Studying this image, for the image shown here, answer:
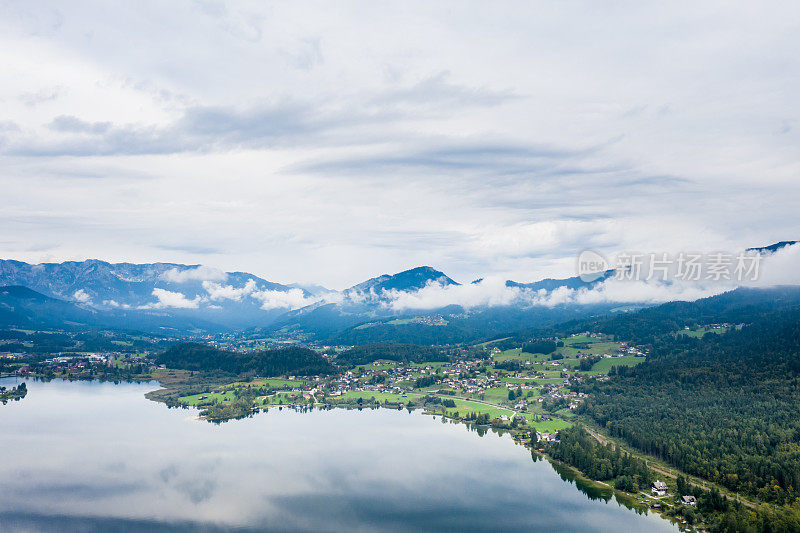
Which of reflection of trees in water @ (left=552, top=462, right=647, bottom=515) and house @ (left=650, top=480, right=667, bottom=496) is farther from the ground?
house @ (left=650, top=480, right=667, bottom=496)

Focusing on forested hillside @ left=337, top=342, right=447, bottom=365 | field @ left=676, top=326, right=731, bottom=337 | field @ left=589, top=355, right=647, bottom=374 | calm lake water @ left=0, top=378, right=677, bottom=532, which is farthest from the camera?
forested hillside @ left=337, top=342, right=447, bottom=365

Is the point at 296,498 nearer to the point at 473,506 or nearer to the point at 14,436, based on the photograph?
the point at 473,506

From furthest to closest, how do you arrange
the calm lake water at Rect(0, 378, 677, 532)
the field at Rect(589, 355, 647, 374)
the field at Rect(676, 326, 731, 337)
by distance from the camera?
1. the field at Rect(676, 326, 731, 337)
2. the field at Rect(589, 355, 647, 374)
3. the calm lake water at Rect(0, 378, 677, 532)

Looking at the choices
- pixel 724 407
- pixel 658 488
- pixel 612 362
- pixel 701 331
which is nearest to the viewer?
pixel 658 488

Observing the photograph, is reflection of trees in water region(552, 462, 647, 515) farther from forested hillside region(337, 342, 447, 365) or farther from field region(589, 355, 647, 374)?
forested hillside region(337, 342, 447, 365)

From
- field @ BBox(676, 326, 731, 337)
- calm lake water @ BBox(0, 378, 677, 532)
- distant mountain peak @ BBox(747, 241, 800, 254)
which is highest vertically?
distant mountain peak @ BBox(747, 241, 800, 254)

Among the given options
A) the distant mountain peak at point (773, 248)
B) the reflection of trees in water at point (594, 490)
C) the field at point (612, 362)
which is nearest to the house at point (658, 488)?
the reflection of trees in water at point (594, 490)

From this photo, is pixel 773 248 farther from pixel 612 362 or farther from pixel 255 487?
pixel 255 487

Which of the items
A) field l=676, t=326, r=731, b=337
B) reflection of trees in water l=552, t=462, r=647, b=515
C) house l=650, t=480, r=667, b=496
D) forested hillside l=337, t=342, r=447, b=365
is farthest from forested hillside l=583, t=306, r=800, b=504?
forested hillside l=337, t=342, r=447, b=365

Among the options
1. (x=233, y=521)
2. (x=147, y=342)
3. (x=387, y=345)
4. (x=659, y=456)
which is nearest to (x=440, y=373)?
(x=387, y=345)

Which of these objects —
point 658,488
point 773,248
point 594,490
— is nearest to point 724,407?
point 658,488
